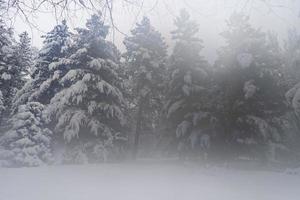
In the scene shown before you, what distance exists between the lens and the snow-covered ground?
38.1 ft

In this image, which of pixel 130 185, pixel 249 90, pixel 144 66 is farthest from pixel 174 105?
pixel 130 185

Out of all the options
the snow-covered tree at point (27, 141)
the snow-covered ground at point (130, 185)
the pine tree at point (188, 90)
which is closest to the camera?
the snow-covered ground at point (130, 185)

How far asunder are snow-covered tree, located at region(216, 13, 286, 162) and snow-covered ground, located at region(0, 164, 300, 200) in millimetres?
4120

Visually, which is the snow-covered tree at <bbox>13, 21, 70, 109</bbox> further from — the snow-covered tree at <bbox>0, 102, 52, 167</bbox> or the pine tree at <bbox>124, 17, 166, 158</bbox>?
the pine tree at <bbox>124, 17, 166, 158</bbox>

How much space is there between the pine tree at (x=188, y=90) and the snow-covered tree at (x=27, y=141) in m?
9.07

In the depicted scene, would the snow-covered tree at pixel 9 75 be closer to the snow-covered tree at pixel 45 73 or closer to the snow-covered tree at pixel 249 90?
the snow-covered tree at pixel 45 73

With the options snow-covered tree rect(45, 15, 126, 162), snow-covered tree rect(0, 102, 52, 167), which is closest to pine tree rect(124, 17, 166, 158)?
snow-covered tree rect(45, 15, 126, 162)

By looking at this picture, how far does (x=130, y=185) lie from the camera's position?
45.6 feet

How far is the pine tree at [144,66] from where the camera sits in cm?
3180

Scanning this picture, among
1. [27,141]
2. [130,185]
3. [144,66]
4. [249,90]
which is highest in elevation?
[144,66]

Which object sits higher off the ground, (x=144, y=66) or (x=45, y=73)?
(x=144, y=66)

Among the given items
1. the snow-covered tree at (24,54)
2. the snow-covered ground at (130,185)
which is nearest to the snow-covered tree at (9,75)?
the snow-covered tree at (24,54)

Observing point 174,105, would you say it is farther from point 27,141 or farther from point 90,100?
point 27,141

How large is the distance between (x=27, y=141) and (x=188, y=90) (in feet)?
38.1
